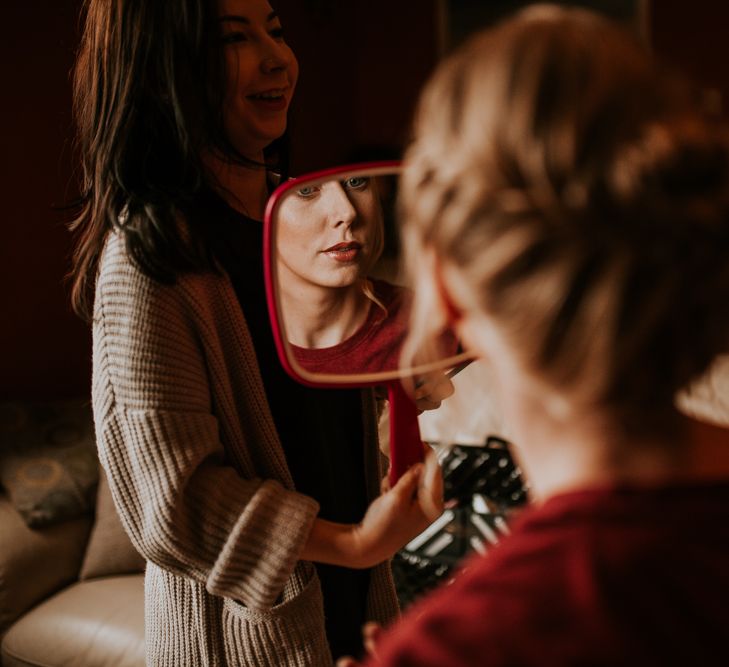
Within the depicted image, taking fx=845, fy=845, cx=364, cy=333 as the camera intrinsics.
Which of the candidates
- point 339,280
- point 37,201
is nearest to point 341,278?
point 339,280

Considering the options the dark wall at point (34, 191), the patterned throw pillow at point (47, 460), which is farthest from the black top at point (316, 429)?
the dark wall at point (34, 191)

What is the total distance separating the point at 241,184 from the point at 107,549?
60.7 inches

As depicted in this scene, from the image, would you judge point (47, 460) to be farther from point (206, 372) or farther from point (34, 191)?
point (206, 372)

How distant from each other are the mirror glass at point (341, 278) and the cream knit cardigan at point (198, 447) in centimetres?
8

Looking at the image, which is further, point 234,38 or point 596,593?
point 234,38

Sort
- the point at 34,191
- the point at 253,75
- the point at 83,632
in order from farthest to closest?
the point at 34,191 < the point at 83,632 < the point at 253,75

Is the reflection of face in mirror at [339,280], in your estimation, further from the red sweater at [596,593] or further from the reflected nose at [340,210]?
the red sweater at [596,593]

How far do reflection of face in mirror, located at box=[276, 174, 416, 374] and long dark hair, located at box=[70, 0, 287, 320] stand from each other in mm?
97

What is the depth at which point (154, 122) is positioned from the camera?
2.60ft

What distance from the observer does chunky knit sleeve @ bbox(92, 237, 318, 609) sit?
74cm

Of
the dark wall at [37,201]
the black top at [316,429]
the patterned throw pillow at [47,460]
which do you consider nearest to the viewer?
the black top at [316,429]

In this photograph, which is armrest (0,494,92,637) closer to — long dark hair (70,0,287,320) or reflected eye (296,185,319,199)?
long dark hair (70,0,287,320)

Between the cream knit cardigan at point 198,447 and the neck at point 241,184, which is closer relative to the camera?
the cream knit cardigan at point 198,447

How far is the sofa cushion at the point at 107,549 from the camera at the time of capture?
7.08 ft
